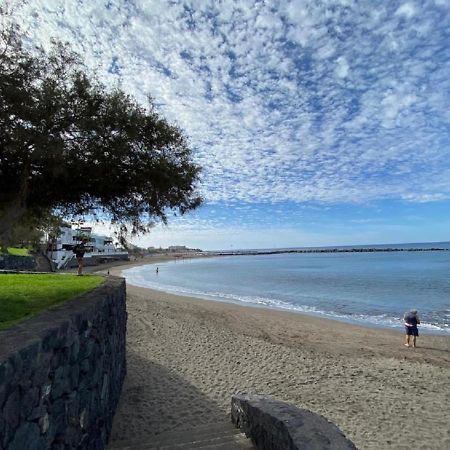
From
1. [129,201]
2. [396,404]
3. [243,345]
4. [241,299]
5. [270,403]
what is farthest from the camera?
[241,299]

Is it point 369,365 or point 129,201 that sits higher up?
point 129,201

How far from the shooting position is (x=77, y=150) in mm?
7426

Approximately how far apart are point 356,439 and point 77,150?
731 cm

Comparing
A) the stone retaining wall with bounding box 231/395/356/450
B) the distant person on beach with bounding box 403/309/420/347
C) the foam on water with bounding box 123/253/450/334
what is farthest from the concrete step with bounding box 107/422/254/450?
the foam on water with bounding box 123/253/450/334

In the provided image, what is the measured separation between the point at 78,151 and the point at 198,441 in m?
5.54

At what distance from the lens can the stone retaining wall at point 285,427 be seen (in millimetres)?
3645

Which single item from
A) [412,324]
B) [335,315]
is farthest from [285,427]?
[335,315]

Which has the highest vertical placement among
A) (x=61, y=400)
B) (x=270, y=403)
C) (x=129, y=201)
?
(x=129, y=201)

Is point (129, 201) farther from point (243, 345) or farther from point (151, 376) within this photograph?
point (243, 345)

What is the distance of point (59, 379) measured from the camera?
3354 millimetres

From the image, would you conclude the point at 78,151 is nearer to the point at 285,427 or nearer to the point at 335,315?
the point at 285,427

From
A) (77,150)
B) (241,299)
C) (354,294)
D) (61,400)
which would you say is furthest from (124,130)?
(354,294)

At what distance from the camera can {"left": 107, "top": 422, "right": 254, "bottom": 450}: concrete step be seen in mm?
4957

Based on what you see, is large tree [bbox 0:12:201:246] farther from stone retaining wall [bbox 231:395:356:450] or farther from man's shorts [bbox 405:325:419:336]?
man's shorts [bbox 405:325:419:336]
